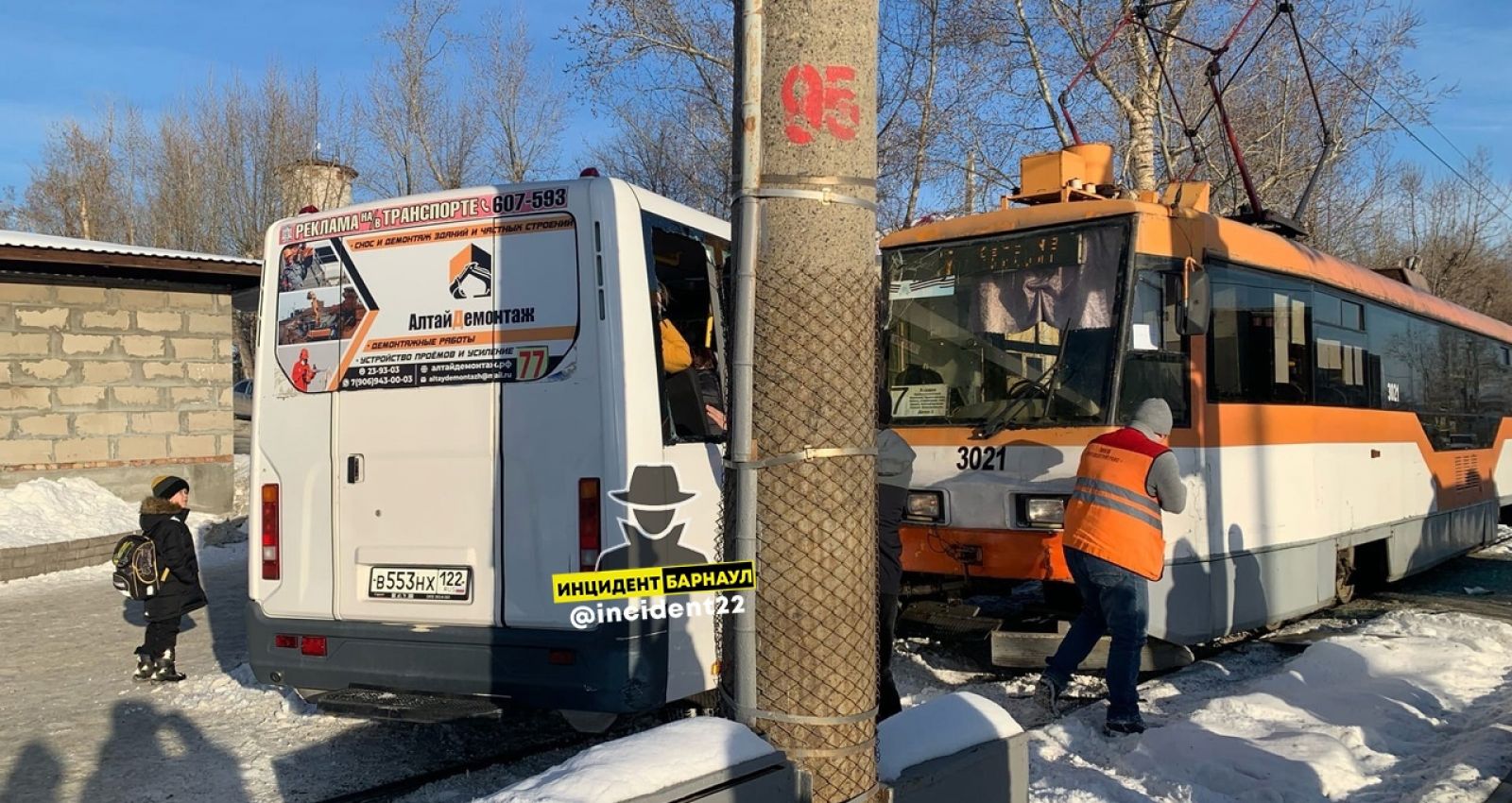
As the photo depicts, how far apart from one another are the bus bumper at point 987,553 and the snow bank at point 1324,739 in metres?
0.92

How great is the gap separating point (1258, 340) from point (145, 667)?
763 cm

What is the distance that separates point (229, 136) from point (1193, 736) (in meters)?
28.8

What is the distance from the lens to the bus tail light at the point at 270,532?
5.86 meters

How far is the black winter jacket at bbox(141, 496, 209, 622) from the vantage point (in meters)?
7.44

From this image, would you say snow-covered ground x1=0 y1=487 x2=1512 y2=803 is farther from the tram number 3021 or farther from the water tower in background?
the water tower in background

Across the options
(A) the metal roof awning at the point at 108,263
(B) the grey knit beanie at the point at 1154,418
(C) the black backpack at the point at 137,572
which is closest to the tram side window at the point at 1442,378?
(B) the grey knit beanie at the point at 1154,418

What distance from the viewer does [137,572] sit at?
743 cm

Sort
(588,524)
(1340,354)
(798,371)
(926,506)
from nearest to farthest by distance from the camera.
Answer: (798,371), (588,524), (926,506), (1340,354)

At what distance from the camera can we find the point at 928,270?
801 cm

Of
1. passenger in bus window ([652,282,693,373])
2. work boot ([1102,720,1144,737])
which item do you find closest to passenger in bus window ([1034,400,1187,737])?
work boot ([1102,720,1144,737])

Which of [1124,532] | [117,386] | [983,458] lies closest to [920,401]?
[983,458]

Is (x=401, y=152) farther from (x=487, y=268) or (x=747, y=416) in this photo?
(x=747, y=416)

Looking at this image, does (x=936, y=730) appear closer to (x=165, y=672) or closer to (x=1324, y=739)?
(x=1324, y=739)

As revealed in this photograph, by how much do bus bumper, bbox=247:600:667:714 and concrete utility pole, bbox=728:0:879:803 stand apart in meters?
2.00
